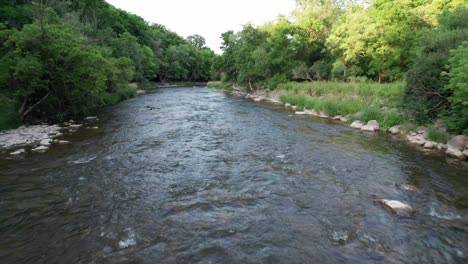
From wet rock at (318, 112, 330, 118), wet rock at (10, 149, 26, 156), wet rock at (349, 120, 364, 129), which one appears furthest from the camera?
wet rock at (318, 112, 330, 118)

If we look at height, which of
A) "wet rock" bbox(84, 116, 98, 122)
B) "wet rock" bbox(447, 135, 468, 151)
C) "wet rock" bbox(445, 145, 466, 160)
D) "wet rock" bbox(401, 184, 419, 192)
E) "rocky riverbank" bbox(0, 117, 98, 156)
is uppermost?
"wet rock" bbox(447, 135, 468, 151)

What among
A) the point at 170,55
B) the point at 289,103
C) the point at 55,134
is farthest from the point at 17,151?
the point at 170,55

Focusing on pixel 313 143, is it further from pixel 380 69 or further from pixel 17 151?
pixel 380 69

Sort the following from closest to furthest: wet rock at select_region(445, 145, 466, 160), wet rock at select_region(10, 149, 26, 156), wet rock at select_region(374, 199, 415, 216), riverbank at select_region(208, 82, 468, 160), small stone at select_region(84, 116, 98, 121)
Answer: wet rock at select_region(374, 199, 415, 216) → wet rock at select_region(10, 149, 26, 156) → wet rock at select_region(445, 145, 466, 160) → riverbank at select_region(208, 82, 468, 160) → small stone at select_region(84, 116, 98, 121)

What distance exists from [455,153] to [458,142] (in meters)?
0.84

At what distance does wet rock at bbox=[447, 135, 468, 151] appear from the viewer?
11.4m

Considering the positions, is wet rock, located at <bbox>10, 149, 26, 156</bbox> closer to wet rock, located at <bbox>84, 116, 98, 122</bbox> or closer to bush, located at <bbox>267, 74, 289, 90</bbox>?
wet rock, located at <bbox>84, 116, 98, 122</bbox>

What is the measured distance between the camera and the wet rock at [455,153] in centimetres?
1093

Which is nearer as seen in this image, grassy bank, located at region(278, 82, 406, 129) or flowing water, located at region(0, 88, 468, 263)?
flowing water, located at region(0, 88, 468, 263)

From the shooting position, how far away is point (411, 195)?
759cm

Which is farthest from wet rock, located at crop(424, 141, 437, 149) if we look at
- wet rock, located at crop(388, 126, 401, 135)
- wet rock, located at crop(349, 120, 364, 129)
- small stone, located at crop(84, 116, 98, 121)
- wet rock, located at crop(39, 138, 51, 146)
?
small stone, located at crop(84, 116, 98, 121)

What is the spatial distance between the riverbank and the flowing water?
1294 mm

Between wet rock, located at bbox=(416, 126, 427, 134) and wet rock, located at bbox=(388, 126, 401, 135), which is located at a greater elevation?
wet rock, located at bbox=(416, 126, 427, 134)

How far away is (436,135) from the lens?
501 inches
